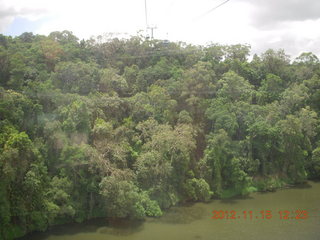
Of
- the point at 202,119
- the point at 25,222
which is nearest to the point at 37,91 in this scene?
the point at 25,222

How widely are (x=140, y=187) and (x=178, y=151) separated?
2.71 meters

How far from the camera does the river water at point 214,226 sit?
521 inches
